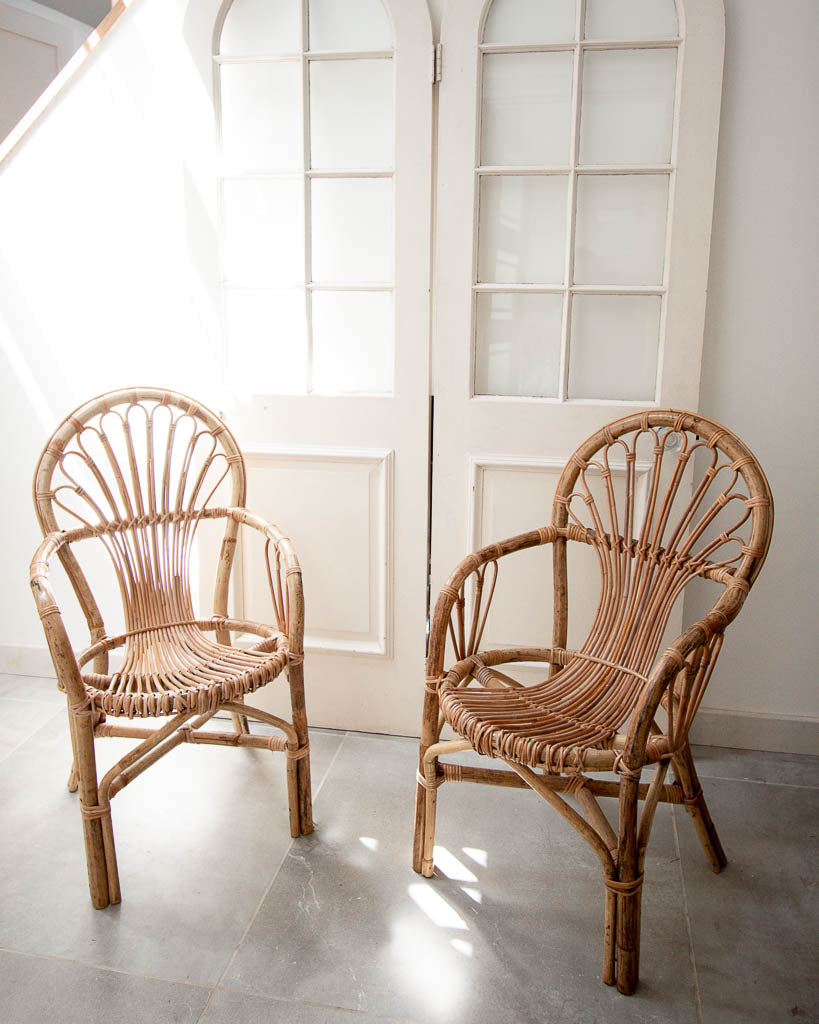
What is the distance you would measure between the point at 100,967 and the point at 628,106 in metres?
2.18

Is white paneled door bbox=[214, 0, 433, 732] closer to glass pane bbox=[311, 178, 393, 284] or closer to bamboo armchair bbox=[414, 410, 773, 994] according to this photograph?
glass pane bbox=[311, 178, 393, 284]

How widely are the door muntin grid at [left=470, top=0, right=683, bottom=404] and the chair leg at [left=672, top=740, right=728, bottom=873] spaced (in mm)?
887

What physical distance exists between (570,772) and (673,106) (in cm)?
155

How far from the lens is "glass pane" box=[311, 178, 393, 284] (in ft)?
7.01

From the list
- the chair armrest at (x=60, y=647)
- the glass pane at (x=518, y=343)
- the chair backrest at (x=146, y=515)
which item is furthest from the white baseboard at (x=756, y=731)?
the chair armrest at (x=60, y=647)

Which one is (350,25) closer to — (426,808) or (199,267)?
(199,267)

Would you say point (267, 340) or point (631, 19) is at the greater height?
point (631, 19)

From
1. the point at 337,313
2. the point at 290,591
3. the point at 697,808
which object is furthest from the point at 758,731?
the point at 337,313

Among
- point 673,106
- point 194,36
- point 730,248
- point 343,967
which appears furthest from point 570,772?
point 194,36

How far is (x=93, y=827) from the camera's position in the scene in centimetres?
167

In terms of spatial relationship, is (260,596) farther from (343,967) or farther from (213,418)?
(343,967)

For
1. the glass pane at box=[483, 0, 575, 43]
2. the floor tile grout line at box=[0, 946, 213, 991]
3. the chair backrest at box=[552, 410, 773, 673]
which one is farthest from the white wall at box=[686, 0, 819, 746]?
the floor tile grout line at box=[0, 946, 213, 991]

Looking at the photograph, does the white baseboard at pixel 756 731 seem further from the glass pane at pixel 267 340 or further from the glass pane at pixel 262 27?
the glass pane at pixel 262 27

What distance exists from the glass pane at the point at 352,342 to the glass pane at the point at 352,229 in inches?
2.2
